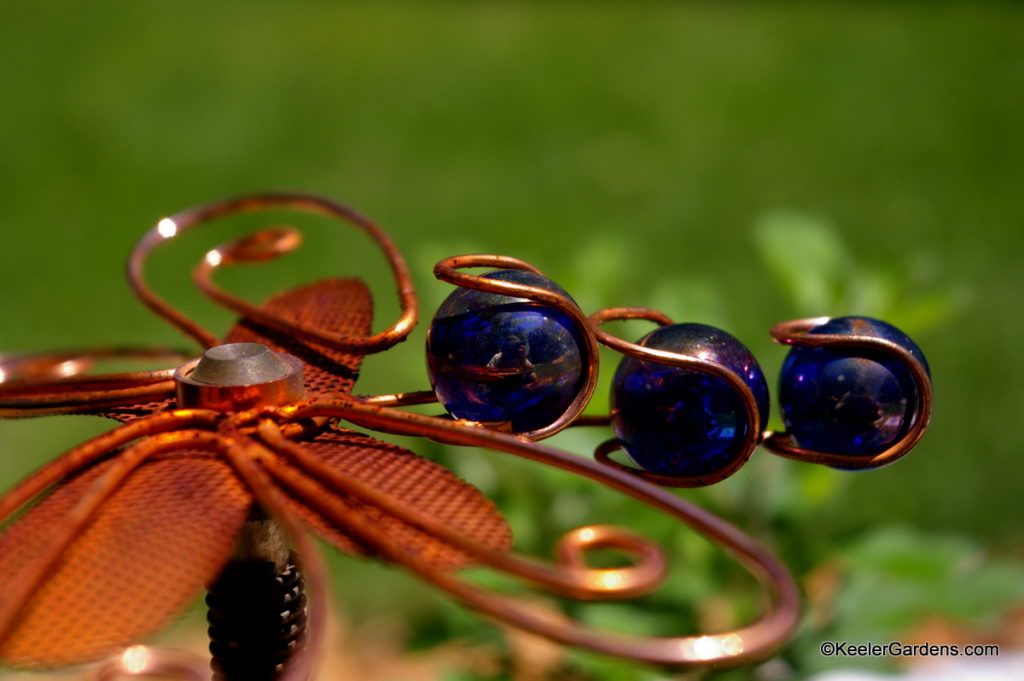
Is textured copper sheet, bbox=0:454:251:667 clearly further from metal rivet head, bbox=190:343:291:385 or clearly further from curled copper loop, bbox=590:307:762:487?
curled copper loop, bbox=590:307:762:487

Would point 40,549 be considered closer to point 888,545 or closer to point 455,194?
point 888,545

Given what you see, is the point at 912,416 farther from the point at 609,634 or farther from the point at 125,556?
the point at 125,556

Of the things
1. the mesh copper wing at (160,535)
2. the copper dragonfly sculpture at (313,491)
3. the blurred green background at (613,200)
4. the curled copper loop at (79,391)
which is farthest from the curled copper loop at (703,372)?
the blurred green background at (613,200)

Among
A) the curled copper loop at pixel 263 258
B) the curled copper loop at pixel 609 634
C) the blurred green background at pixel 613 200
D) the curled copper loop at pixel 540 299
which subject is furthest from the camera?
the blurred green background at pixel 613 200

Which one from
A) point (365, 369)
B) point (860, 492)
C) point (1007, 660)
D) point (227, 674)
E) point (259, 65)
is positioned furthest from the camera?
point (259, 65)

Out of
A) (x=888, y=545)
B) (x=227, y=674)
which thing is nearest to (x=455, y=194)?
(x=888, y=545)

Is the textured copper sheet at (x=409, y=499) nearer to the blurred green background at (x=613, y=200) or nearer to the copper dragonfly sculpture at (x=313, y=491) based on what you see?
the copper dragonfly sculpture at (x=313, y=491)

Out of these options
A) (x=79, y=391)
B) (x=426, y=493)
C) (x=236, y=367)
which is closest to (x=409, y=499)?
(x=426, y=493)
